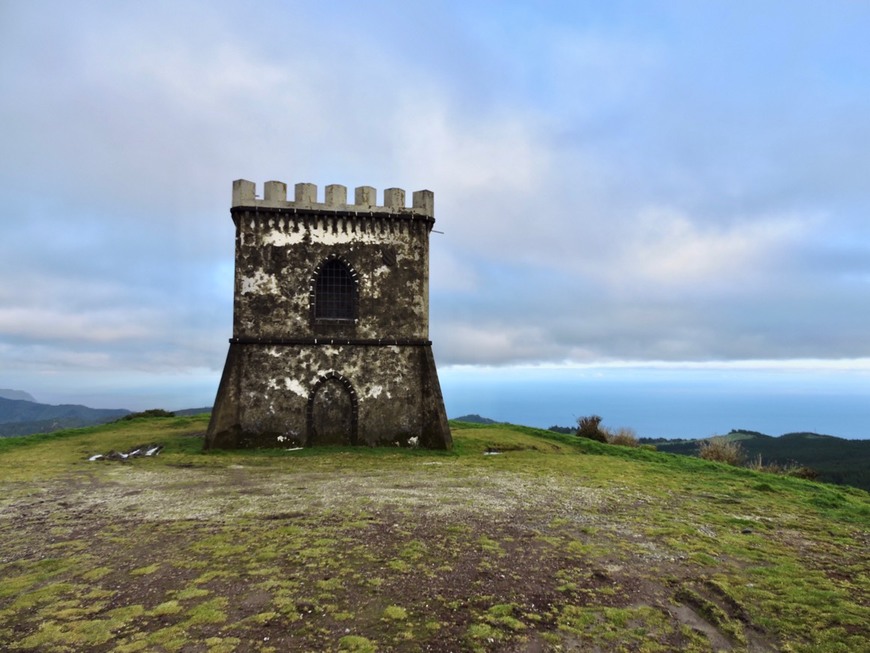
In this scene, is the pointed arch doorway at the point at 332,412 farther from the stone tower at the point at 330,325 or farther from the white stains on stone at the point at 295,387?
the white stains on stone at the point at 295,387

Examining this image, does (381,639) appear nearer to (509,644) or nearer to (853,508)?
(509,644)

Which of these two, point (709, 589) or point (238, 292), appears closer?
point (709, 589)

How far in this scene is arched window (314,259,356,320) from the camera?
19953mm

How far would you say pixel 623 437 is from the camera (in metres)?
26.2

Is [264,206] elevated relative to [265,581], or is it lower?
elevated

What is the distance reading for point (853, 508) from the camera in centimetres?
1085

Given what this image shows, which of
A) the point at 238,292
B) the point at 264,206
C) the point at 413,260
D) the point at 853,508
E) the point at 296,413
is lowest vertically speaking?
the point at 853,508

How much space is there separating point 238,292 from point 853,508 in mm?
19784

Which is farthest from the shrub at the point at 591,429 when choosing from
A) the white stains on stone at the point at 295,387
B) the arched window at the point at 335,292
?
the white stains on stone at the point at 295,387

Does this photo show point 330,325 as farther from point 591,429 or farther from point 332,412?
point 591,429

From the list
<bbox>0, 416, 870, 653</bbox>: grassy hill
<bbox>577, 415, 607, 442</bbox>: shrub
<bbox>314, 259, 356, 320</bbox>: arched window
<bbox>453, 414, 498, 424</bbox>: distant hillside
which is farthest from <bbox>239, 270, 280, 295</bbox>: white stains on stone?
<bbox>577, 415, 607, 442</bbox>: shrub

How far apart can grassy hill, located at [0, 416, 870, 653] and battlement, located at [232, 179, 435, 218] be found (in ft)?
36.5

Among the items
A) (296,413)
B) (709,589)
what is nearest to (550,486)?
(709,589)

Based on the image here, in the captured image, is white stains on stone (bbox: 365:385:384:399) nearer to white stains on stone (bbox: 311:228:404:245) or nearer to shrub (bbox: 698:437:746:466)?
white stains on stone (bbox: 311:228:404:245)
